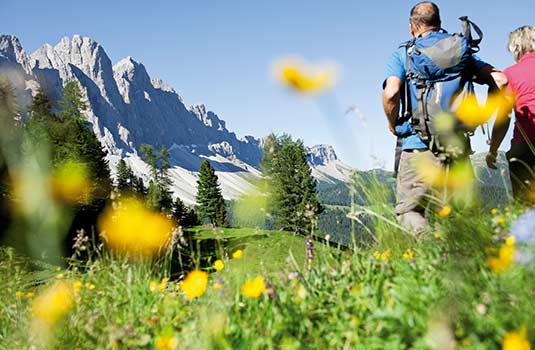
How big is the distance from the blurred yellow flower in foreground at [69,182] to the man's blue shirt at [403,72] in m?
26.6

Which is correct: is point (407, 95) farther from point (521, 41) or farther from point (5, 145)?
point (5, 145)

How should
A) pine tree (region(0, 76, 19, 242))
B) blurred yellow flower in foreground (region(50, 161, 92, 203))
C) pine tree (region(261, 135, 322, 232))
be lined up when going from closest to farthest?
pine tree (region(0, 76, 19, 242)), blurred yellow flower in foreground (region(50, 161, 92, 203)), pine tree (region(261, 135, 322, 232))

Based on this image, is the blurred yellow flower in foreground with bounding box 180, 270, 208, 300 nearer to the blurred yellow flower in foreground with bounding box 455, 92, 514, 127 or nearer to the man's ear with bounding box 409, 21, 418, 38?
the blurred yellow flower in foreground with bounding box 455, 92, 514, 127

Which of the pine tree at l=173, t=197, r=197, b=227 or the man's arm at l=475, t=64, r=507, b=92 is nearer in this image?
the man's arm at l=475, t=64, r=507, b=92

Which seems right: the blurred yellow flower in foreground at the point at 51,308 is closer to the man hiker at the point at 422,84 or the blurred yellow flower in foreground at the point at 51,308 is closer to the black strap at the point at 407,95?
the man hiker at the point at 422,84

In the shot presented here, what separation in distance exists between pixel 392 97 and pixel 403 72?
0.28m

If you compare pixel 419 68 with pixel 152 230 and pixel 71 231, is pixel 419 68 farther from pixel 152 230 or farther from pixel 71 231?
pixel 71 231

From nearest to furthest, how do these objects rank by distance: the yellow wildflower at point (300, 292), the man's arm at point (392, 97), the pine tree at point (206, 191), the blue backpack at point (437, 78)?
the yellow wildflower at point (300, 292)
the blue backpack at point (437, 78)
the man's arm at point (392, 97)
the pine tree at point (206, 191)

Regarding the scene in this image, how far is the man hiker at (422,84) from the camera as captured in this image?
365 centimetres

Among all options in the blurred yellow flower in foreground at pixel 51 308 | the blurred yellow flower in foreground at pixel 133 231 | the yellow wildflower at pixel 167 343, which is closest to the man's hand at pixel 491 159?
the blurred yellow flower in foreground at pixel 133 231

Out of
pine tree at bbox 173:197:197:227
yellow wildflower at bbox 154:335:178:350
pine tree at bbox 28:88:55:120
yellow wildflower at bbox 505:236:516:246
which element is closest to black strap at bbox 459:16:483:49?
yellow wildflower at bbox 505:236:516:246

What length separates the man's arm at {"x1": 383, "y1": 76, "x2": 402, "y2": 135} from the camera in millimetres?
3771

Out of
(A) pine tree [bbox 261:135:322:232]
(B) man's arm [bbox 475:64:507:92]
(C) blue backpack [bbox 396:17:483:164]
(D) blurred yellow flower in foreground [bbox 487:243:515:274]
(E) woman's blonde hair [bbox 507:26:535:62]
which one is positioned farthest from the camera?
(A) pine tree [bbox 261:135:322:232]

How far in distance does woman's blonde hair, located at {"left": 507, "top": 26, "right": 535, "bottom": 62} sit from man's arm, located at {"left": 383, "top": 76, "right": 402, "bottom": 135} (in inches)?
59.4
